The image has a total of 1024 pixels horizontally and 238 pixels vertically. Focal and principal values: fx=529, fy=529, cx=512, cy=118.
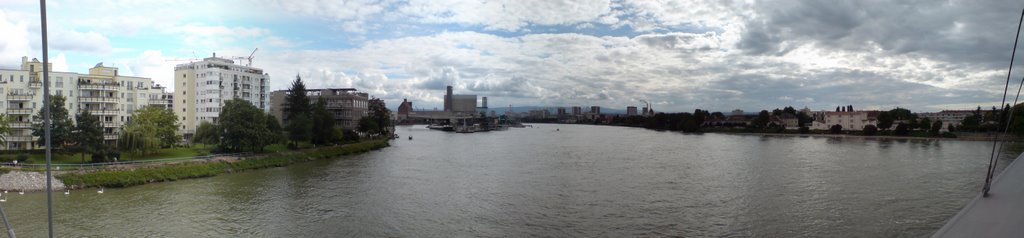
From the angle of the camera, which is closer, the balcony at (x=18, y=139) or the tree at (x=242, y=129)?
the balcony at (x=18, y=139)

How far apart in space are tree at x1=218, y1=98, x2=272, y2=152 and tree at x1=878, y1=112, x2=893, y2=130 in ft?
168

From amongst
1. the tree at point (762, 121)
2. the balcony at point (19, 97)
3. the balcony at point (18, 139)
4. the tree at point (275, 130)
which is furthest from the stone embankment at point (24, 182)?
the tree at point (762, 121)

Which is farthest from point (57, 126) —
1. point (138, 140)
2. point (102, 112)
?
point (102, 112)

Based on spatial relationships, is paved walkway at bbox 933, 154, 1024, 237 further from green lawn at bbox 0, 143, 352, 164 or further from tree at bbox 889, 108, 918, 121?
tree at bbox 889, 108, 918, 121

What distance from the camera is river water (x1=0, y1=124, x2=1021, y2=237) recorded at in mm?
9625

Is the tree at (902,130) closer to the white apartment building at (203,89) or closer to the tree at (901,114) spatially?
the tree at (901,114)

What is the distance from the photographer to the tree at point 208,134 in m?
21.8

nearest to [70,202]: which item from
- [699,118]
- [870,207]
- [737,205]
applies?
[737,205]

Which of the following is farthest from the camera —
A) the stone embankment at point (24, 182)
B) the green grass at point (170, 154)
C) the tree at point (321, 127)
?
the tree at point (321, 127)

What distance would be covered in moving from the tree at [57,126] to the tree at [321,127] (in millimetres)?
9473

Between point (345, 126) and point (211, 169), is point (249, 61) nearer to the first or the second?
point (345, 126)

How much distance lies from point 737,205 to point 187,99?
1228 inches

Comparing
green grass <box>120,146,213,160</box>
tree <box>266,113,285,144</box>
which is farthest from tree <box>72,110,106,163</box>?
tree <box>266,113,285,144</box>

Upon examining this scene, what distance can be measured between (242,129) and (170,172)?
4.14 meters
